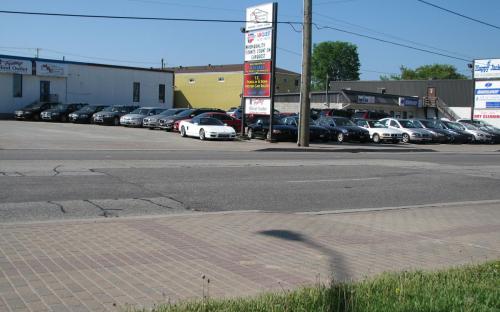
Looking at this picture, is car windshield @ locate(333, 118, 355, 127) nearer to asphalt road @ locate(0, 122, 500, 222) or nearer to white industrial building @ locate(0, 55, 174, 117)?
asphalt road @ locate(0, 122, 500, 222)

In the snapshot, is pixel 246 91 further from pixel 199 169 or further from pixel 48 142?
pixel 199 169

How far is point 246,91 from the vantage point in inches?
1291

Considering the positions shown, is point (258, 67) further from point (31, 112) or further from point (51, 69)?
point (51, 69)

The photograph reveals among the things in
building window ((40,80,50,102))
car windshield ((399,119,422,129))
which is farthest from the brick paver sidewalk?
building window ((40,80,50,102))

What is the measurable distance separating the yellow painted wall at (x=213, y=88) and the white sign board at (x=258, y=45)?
4478 cm

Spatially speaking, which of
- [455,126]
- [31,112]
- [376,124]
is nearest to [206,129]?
[376,124]

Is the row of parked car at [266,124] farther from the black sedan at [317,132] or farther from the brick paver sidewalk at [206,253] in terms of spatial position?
the brick paver sidewalk at [206,253]

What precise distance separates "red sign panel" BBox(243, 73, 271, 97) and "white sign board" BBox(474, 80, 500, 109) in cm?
2980

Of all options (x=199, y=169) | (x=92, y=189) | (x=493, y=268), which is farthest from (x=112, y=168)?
(x=493, y=268)

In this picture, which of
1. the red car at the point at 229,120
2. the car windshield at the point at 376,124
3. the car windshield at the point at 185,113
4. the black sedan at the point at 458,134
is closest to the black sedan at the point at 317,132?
the red car at the point at 229,120

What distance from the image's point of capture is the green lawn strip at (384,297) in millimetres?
4648

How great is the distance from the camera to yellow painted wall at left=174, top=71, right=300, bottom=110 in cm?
7875

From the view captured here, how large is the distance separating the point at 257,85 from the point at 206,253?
25946 millimetres

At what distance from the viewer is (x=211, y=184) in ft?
43.3
